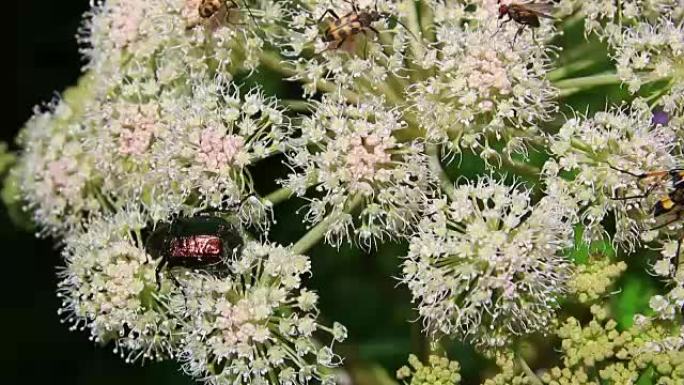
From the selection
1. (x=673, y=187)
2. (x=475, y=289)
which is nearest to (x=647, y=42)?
(x=673, y=187)

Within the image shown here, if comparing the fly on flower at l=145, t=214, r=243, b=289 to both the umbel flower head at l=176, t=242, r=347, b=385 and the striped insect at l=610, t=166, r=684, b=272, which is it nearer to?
the umbel flower head at l=176, t=242, r=347, b=385

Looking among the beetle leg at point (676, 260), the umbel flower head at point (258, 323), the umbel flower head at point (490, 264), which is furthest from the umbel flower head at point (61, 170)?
the beetle leg at point (676, 260)

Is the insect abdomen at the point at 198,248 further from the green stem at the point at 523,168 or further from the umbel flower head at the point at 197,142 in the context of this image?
the green stem at the point at 523,168

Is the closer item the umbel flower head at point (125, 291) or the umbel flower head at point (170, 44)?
the umbel flower head at point (125, 291)

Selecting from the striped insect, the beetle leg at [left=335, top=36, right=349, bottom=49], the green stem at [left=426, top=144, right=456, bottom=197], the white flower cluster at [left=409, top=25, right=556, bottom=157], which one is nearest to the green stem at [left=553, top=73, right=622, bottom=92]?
the white flower cluster at [left=409, top=25, right=556, bottom=157]

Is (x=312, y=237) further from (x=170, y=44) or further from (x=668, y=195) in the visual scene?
(x=668, y=195)

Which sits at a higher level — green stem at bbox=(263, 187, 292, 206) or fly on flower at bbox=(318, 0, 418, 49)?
fly on flower at bbox=(318, 0, 418, 49)

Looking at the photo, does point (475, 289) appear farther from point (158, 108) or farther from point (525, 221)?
point (158, 108)

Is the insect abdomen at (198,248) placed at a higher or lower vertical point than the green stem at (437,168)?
lower
